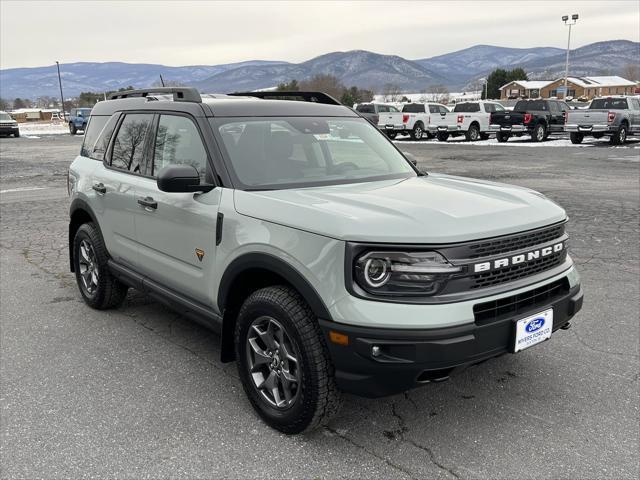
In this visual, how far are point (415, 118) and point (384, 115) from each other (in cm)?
173

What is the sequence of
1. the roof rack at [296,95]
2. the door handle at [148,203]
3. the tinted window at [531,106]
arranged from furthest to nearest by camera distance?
the tinted window at [531,106] < the roof rack at [296,95] < the door handle at [148,203]

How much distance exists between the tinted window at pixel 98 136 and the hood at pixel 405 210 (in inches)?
85.8

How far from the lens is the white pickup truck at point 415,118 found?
1174 inches

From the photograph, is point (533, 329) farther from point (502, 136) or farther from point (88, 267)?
point (502, 136)

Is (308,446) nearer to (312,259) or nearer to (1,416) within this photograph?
(312,259)

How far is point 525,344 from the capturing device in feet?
9.51

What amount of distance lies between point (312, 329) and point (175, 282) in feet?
4.65

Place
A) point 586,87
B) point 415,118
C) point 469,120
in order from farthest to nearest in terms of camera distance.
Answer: point 586,87
point 415,118
point 469,120

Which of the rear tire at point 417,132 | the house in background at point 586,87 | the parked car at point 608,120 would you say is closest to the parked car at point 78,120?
A: the rear tire at point 417,132

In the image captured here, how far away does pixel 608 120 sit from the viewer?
76.3ft

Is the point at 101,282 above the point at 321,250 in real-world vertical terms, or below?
below

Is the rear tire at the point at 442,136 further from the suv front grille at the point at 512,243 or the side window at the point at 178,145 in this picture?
the suv front grille at the point at 512,243

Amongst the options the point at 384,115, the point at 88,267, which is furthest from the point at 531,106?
the point at 88,267

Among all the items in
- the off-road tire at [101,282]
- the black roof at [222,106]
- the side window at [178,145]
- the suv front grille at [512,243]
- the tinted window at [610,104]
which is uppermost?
the tinted window at [610,104]
